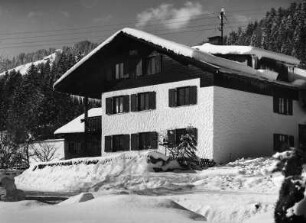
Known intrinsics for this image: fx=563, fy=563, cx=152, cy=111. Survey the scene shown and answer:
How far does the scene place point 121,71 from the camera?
3531 centimetres

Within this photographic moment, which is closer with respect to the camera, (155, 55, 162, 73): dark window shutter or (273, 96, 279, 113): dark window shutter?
(155, 55, 162, 73): dark window shutter

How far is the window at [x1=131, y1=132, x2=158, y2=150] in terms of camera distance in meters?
32.5

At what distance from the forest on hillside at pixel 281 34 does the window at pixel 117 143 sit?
121 feet

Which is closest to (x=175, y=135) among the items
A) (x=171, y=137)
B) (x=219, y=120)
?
(x=171, y=137)

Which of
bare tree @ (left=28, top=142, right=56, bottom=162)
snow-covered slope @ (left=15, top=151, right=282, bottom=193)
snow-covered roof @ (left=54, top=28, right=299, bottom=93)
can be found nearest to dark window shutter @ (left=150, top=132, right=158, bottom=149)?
snow-covered slope @ (left=15, top=151, right=282, bottom=193)

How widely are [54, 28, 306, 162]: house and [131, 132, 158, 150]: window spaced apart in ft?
0.19

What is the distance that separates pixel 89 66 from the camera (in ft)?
120

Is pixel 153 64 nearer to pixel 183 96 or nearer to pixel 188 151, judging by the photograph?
pixel 183 96

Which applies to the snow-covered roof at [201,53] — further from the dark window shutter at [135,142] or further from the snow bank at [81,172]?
the snow bank at [81,172]

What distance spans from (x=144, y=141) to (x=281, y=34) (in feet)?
199

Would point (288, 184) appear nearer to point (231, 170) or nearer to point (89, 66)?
point (231, 170)

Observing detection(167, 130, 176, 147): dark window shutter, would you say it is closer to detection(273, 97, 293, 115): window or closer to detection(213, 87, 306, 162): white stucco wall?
detection(213, 87, 306, 162): white stucco wall

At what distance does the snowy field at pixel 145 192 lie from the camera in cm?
865

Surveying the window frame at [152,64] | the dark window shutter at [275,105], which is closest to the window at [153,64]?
the window frame at [152,64]
